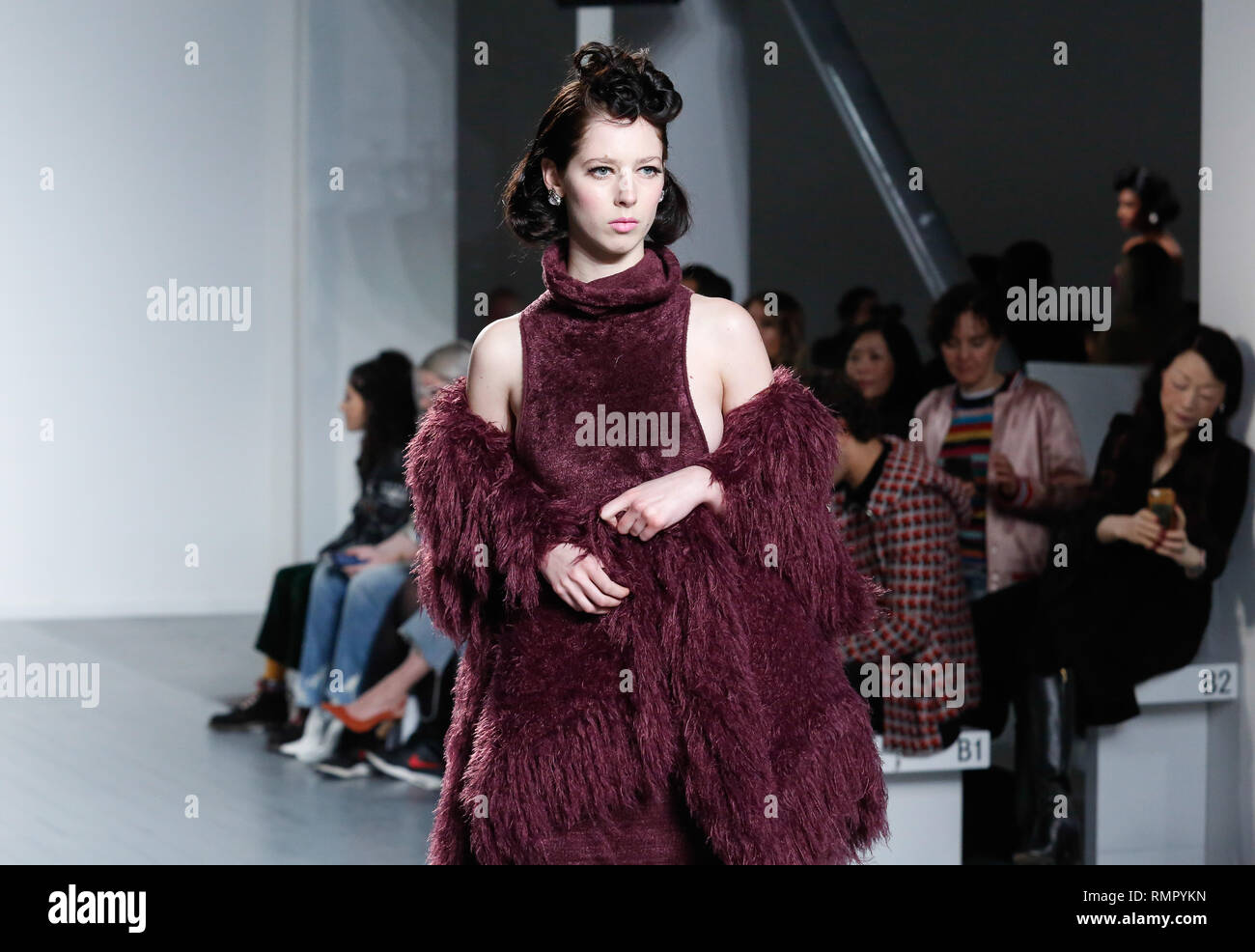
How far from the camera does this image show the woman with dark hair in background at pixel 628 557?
1.72m

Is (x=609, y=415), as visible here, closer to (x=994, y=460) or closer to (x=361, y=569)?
(x=994, y=460)

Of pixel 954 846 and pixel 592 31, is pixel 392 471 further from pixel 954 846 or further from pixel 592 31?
pixel 954 846

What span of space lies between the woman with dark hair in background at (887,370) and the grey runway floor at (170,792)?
1.91 metres

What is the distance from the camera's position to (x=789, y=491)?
178cm

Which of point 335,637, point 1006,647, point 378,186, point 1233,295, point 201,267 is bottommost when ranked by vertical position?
point 335,637

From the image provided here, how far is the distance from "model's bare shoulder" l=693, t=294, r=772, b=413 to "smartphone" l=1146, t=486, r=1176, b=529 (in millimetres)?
1976

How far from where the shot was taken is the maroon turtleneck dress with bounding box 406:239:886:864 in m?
1.72

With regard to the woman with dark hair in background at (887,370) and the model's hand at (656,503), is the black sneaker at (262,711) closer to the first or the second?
the woman with dark hair in background at (887,370)

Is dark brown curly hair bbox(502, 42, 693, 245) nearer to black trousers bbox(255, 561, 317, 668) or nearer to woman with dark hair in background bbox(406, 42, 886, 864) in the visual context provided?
woman with dark hair in background bbox(406, 42, 886, 864)

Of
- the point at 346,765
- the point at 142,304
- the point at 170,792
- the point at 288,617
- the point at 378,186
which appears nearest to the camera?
the point at 170,792

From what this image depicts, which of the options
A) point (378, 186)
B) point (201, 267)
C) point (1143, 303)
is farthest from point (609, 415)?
point (201, 267)

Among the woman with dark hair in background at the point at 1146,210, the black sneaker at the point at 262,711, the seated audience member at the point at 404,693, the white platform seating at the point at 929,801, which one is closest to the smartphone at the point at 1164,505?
the white platform seating at the point at 929,801

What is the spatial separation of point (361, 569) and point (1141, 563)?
2704 mm

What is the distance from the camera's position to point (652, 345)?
1.77 metres
